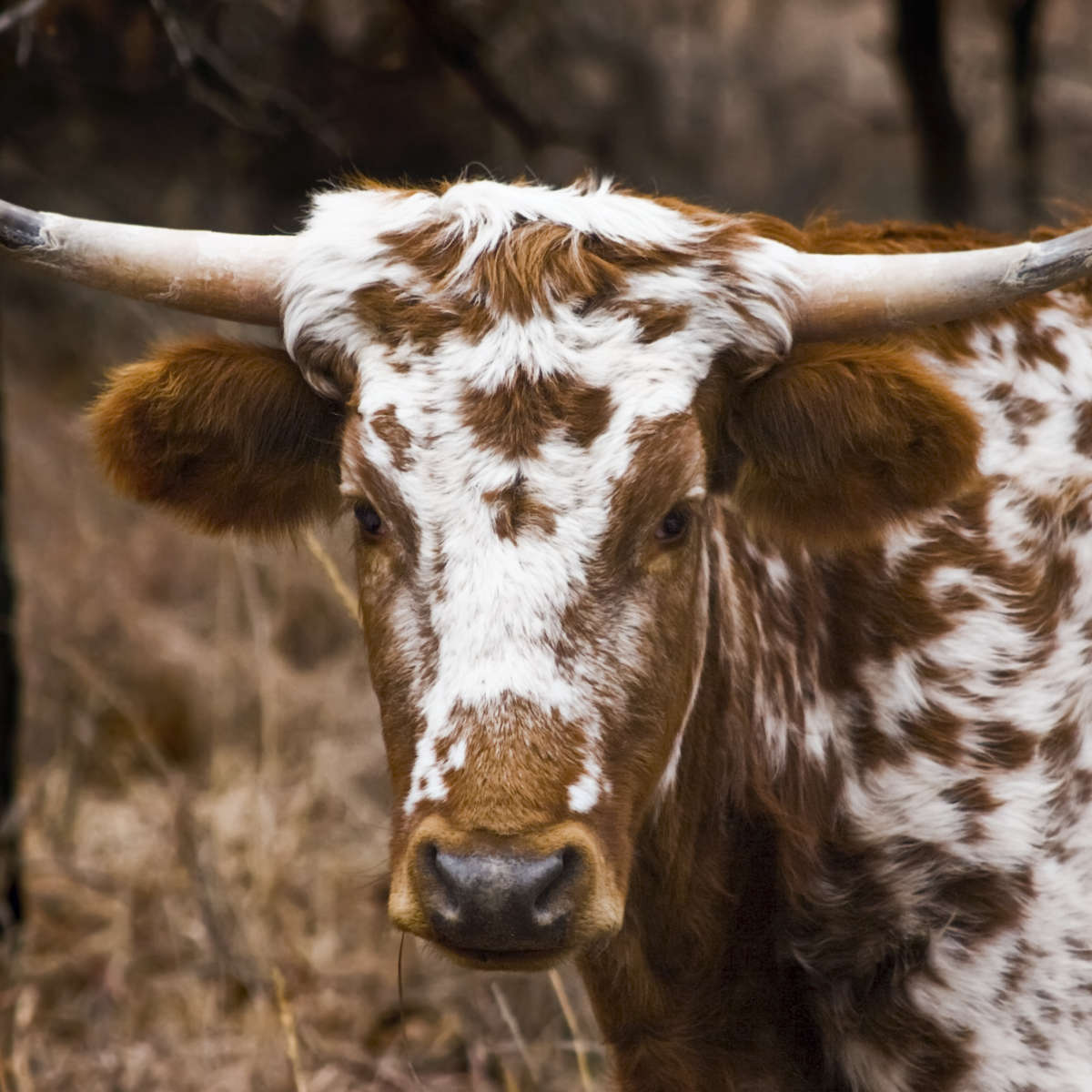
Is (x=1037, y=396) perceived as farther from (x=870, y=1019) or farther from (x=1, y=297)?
(x=1, y=297)

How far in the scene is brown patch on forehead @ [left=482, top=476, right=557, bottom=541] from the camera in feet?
8.57

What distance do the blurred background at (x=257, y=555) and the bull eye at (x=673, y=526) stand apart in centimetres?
136

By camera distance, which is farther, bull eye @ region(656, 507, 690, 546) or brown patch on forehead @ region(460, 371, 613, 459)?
bull eye @ region(656, 507, 690, 546)

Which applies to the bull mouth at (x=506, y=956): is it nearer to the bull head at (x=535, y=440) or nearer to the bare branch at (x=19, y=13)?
the bull head at (x=535, y=440)

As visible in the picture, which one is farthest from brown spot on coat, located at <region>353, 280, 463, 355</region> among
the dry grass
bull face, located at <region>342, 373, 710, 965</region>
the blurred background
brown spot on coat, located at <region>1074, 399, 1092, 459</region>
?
brown spot on coat, located at <region>1074, 399, 1092, 459</region>

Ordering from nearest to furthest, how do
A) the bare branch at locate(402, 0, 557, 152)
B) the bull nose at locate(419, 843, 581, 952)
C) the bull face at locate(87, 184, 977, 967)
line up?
the bull nose at locate(419, 843, 581, 952) < the bull face at locate(87, 184, 977, 967) < the bare branch at locate(402, 0, 557, 152)

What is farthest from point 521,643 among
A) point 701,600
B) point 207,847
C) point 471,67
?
point 471,67

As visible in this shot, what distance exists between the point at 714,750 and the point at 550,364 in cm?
99

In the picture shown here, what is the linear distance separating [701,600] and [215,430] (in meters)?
1.02

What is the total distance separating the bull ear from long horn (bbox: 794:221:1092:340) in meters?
0.07

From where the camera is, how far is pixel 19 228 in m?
2.84

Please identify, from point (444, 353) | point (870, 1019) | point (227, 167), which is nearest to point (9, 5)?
point (227, 167)

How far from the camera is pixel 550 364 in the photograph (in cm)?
271

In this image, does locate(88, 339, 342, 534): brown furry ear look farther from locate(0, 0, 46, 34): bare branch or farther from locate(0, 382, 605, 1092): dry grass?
locate(0, 0, 46, 34): bare branch
